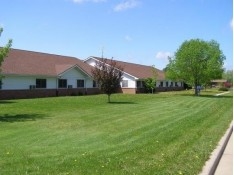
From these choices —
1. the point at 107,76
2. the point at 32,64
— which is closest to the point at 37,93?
the point at 32,64

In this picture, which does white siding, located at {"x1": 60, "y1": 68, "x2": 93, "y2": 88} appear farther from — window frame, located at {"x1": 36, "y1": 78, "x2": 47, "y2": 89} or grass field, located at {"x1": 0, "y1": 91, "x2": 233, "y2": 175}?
grass field, located at {"x1": 0, "y1": 91, "x2": 233, "y2": 175}

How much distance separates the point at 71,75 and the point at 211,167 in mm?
39507

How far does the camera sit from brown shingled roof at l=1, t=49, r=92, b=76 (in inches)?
1535

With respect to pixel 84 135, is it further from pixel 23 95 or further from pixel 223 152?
pixel 23 95

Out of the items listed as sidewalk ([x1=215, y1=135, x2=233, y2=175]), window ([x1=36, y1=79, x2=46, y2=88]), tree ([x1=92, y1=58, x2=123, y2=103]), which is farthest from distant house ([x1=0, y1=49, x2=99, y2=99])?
sidewalk ([x1=215, y1=135, x2=233, y2=175])

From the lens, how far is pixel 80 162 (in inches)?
333

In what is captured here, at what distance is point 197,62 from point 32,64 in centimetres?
2343

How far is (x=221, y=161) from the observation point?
9320 millimetres

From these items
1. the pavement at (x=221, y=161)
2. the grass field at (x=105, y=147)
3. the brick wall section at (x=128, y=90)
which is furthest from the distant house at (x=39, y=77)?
the pavement at (x=221, y=161)

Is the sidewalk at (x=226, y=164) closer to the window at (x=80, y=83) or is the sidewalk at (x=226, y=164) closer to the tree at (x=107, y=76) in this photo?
the tree at (x=107, y=76)

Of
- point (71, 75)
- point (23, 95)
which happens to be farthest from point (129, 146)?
point (71, 75)

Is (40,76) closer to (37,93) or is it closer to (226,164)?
(37,93)

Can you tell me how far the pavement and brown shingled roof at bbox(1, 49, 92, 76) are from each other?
28.7m

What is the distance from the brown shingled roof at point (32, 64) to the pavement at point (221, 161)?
1130 inches
